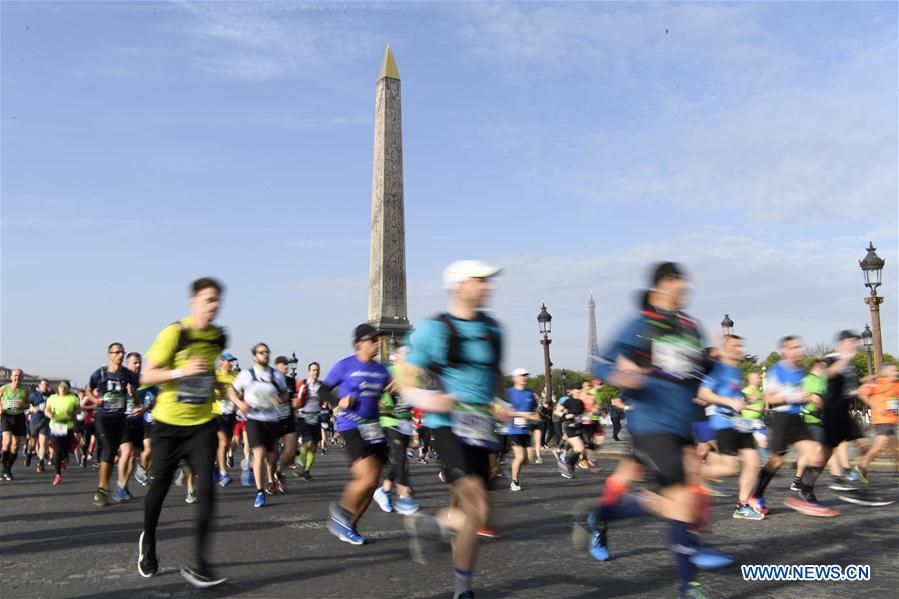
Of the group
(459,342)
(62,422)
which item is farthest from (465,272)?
(62,422)

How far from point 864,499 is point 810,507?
5.26ft

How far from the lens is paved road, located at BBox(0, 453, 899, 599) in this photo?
5383 mm

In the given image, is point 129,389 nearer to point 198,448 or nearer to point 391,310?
point 198,448

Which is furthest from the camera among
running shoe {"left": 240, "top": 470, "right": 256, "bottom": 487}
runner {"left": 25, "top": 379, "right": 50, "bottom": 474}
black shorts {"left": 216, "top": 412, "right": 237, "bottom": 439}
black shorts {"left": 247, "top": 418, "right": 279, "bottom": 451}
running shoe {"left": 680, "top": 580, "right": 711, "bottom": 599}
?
runner {"left": 25, "top": 379, "right": 50, "bottom": 474}

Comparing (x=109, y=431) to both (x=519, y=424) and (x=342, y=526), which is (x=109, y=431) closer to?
(x=342, y=526)

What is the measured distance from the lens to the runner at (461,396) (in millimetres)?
4586

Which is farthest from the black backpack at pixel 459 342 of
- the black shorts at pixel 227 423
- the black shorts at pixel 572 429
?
the black shorts at pixel 572 429

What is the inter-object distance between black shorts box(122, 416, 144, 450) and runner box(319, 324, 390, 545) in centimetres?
359

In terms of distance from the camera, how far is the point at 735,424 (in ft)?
28.5

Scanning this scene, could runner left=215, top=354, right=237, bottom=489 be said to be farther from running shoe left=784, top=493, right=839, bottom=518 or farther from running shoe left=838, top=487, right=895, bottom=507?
running shoe left=838, top=487, right=895, bottom=507

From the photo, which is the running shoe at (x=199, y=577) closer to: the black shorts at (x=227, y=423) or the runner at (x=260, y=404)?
the runner at (x=260, y=404)

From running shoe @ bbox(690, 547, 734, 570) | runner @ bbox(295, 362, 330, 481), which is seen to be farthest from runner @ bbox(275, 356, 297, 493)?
running shoe @ bbox(690, 547, 734, 570)

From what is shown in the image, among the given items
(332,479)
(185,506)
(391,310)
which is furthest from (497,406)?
Answer: (391,310)

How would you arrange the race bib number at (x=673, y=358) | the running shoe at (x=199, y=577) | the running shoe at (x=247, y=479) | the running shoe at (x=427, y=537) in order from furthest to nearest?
the running shoe at (x=247, y=479), the running shoe at (x=199, y=577), the race bib number at (x=673, y=358), the running shoe at (x=427, y=537)
